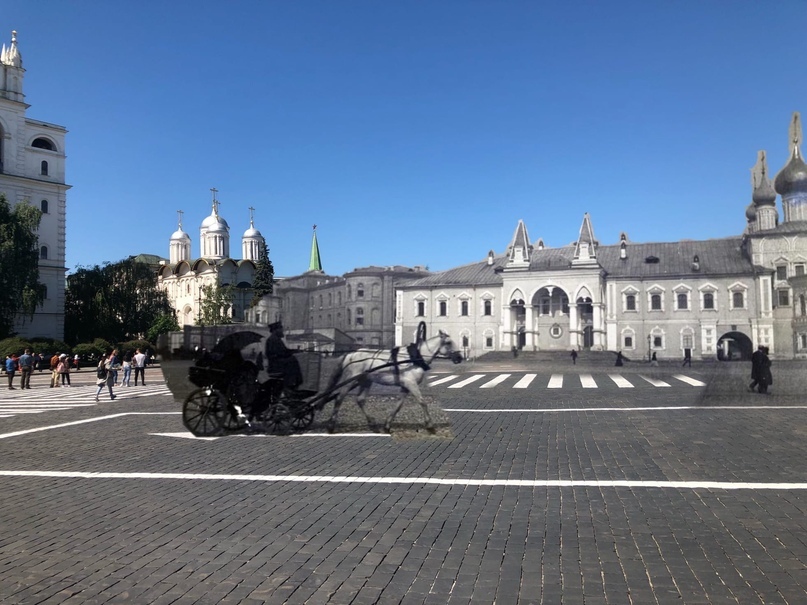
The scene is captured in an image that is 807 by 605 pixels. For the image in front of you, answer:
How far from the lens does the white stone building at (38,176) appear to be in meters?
66.6

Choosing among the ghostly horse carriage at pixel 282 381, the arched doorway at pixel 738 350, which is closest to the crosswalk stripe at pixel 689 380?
the arched doorway at pixel 738 350

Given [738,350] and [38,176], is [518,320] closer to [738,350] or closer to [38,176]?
[738,350]

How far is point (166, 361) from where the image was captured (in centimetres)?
1298

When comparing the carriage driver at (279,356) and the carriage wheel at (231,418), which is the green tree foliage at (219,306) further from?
the carriage driver at (279,356)

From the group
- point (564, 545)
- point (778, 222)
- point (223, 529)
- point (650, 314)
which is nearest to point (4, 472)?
point (223, 529)

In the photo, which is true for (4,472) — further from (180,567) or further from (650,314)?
(650,314)

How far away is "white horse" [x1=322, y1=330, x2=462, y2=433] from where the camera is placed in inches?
488

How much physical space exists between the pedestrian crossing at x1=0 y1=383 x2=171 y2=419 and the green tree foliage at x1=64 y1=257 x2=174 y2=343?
1526 inches

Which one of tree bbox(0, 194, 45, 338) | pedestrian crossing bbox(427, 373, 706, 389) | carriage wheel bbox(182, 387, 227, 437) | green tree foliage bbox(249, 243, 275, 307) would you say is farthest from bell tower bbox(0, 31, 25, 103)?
carriage wheel bbox(182, 387, 227, 437)

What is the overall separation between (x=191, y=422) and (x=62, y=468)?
9.53 feet

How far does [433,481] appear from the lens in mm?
9500

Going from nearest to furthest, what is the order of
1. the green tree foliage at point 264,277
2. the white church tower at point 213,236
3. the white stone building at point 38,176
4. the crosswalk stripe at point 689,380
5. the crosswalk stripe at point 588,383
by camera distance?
the green tree foliage at point 264,277, the crosswalk stripe at point 689,380, the crosswalk stripe at point 588,383, the white stone building at point 38,176, the white church tower at point 213,236

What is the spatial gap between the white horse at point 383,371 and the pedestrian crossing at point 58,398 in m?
12.0

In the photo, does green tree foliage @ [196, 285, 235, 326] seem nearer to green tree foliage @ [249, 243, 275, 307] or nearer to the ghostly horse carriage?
green tree foliage @ [249, 243, 275, 307]
